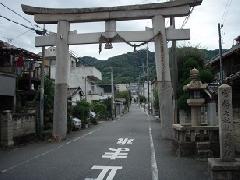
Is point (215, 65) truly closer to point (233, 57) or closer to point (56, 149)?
point (233, 57)

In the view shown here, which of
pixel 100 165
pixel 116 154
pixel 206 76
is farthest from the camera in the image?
pixel 206 76

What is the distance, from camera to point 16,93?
92.6ft

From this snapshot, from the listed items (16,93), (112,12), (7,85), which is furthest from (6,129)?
(112,12)

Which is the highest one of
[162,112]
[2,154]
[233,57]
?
[233,57]

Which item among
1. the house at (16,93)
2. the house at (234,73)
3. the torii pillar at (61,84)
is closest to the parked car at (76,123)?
the house at (16,93)

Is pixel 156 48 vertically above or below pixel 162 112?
above

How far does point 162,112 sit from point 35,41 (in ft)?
30.2

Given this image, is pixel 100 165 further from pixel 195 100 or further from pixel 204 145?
pixel 195 100

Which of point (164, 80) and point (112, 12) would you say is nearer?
point (164, 80)

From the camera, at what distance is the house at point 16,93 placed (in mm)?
20281

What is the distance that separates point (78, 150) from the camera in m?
17.9

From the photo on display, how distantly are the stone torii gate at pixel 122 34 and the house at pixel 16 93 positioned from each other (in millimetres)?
2273

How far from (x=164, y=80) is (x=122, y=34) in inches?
150

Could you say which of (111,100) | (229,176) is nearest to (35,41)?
(229,176)
